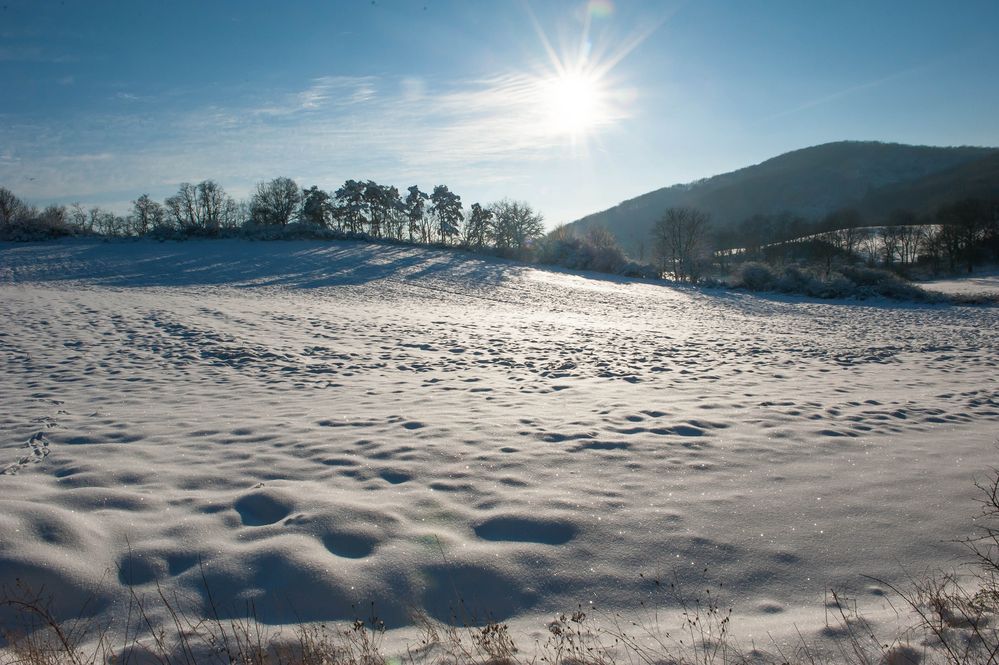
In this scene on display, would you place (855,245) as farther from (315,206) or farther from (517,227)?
(315,206)

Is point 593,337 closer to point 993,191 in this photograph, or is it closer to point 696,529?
point 696,529

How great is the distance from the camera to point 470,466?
5.61 meters

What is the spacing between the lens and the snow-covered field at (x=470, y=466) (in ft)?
11.5

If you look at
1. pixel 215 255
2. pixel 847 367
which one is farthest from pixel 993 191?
pixel 215 255

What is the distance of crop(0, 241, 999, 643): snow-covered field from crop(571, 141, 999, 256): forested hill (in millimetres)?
119468

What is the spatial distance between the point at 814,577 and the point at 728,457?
2.40 meters

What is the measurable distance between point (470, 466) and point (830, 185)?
17289 cm

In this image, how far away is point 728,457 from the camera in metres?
5.95

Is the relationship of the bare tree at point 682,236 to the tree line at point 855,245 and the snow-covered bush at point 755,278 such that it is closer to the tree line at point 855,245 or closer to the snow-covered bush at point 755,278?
the tree line at point 855,245

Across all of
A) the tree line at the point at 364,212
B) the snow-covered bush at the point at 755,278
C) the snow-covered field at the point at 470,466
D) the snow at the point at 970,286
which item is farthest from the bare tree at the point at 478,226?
the snow-covered field at the point at 470,466

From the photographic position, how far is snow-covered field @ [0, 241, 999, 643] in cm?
352

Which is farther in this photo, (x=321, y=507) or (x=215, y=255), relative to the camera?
(x=215, y=255)

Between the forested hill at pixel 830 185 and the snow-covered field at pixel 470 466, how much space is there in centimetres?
11947

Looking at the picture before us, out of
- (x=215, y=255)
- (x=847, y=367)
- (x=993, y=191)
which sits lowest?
(x=847, y=367)
